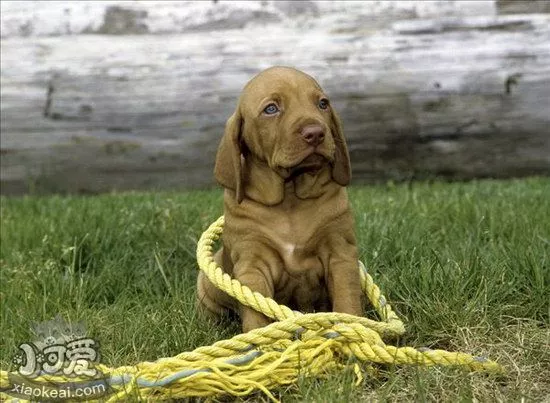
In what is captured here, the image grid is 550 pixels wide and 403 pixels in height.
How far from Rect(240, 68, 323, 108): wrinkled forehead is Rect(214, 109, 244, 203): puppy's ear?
8 centimetres

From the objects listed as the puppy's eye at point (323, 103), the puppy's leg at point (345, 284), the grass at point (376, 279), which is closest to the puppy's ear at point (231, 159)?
the puppy's eye at point (323, 103)

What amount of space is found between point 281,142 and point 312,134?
4.8 inches

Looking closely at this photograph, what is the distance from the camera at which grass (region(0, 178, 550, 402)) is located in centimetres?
249

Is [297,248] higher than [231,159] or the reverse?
the reverse

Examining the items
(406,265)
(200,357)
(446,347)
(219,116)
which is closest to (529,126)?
(219,116)

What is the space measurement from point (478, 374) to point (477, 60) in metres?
4.45

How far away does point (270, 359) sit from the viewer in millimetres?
2445

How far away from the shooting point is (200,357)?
7.90ft

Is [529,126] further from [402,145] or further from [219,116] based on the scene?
[219,116]

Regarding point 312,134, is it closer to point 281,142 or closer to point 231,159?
point 281,142

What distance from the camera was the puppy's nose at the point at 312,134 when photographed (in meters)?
2.59

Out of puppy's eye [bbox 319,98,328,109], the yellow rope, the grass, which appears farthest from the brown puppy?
the grass

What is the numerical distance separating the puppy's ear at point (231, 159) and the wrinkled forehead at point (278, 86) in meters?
0.08

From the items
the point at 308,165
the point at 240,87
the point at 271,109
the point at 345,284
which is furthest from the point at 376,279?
the point at 240,87
